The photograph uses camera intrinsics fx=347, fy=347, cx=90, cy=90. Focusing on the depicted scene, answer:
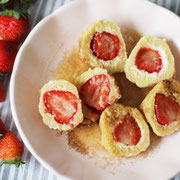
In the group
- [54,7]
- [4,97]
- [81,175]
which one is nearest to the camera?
[81,175]

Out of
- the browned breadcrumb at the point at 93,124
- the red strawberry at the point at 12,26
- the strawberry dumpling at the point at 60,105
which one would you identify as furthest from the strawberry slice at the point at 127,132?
the red strawberry at the point at 12,26

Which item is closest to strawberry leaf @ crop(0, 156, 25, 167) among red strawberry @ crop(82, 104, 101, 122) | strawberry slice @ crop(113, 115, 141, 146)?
red strawberry @ crop(82, 104, 101, 122)

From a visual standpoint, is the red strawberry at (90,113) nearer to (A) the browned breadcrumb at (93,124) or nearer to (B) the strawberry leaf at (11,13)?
(A) the browned breadcrumb at (93,124)

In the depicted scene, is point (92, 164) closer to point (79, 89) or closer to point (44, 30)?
point (79, 89)

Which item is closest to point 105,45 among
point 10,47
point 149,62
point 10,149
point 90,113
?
point 149,62

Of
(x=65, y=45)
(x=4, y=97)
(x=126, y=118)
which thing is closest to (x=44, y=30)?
(x=65, y=45)

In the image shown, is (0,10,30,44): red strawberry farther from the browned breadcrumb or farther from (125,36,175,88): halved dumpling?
(125,36,175,88): halved dumpling
